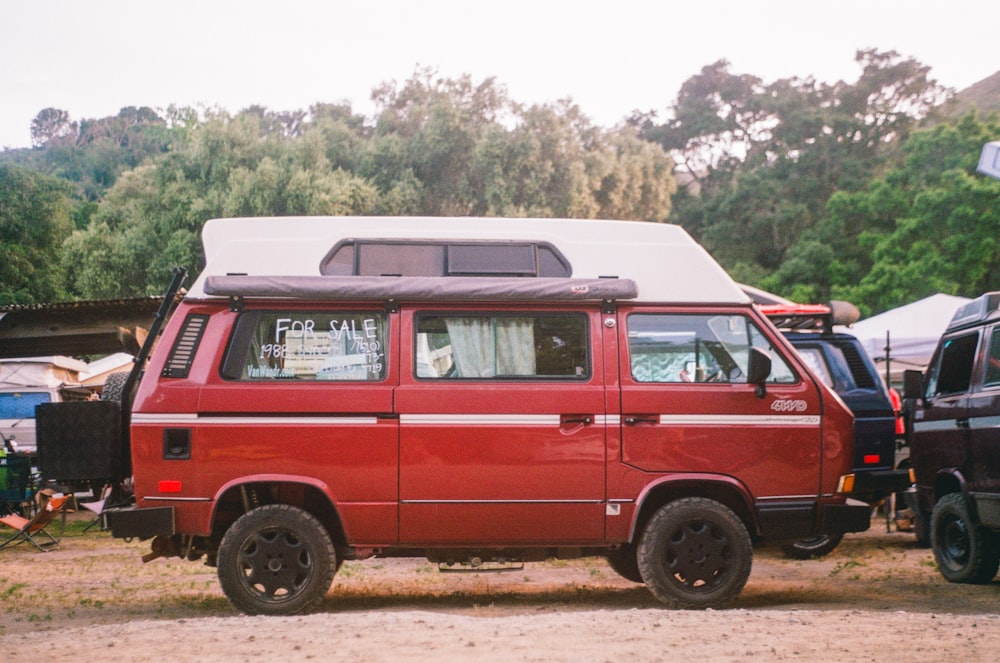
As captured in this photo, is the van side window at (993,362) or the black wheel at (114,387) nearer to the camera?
the black wheel at (114,387)

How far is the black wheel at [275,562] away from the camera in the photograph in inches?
306

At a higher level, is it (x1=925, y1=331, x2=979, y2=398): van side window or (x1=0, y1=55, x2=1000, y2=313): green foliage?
(x1=0, y1=55, x2=1000, y2=313): green foliage

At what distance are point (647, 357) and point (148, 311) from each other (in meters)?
15.4

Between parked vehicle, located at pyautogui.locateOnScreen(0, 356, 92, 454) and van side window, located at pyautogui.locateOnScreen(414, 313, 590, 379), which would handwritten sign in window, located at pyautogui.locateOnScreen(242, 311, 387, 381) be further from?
parked vehicle, located at pyautogui.locateOnScreen(0, 356, 92, 454)

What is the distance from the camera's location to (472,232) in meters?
8.23

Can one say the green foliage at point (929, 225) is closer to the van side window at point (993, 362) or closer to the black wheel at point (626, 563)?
the van side window at point (993, 362)

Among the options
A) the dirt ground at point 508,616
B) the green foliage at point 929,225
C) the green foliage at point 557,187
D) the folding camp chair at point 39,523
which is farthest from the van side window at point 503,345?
the green foliage at point 929,225

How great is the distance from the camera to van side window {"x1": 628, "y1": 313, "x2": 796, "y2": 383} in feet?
26.6

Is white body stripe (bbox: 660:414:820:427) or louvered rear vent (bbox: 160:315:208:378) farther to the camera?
white body stripe (bbox: 660:414:820:427)

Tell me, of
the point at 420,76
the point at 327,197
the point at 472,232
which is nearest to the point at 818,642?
the point at 472,232

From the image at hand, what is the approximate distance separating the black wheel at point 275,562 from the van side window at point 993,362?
522 cm

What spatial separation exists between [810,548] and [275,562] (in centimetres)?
575

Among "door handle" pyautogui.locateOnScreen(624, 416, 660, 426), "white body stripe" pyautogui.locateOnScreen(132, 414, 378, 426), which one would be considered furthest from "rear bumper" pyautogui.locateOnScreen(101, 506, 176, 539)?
"door handle" pyautogui.locateOnScreen(624, 416, 660, 426)

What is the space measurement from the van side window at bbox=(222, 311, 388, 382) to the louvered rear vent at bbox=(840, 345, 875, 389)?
4.99 m
